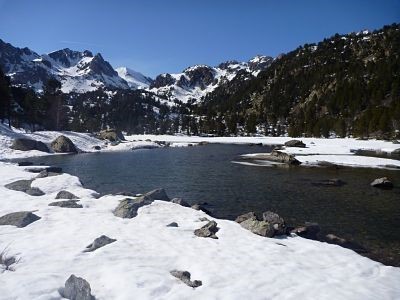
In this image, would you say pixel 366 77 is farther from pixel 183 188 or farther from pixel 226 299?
pixel 226 299

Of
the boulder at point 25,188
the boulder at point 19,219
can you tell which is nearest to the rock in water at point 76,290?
the boulder at point 19,219

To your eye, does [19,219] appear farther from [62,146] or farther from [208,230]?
[62,146]

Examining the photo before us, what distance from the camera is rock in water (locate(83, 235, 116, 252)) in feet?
51.0

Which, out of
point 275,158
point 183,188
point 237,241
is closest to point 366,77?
point 275,158

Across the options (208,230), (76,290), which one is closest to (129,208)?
(208,230)

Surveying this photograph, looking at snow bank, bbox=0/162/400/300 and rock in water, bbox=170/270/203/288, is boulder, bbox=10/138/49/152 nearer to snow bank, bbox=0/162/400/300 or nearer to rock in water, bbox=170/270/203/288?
snow bank, bbox=0/162/400/300

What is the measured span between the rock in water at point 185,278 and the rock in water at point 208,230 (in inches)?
187

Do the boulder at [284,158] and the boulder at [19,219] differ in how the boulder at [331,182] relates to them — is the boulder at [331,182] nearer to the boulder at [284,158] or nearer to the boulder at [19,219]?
the boulder at [284,158]

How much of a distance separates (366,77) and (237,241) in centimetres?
20636

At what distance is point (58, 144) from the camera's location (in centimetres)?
8069

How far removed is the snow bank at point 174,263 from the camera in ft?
39.7

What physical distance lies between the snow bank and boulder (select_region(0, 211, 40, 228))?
1.35ft

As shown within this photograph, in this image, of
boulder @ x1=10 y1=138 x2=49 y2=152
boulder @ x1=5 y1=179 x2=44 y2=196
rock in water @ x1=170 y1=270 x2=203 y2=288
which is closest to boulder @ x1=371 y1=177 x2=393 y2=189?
rock in water @ x1=170 y1=270 x2=203 y2=288

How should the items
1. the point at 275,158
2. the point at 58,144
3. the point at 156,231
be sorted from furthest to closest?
the point at 58,144 → the point at 275,158 → the point at 156,231
